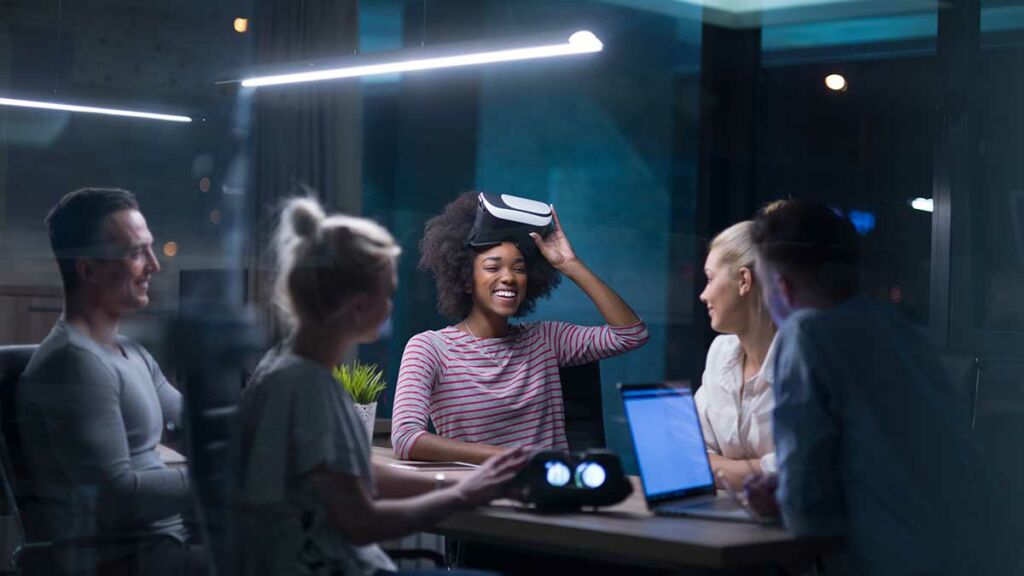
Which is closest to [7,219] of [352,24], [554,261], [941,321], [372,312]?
[352,24]

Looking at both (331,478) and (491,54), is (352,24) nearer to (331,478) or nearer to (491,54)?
(491,54)

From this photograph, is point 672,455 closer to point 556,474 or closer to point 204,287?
point 556,474

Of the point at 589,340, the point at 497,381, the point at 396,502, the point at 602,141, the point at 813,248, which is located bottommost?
the point at 396,502

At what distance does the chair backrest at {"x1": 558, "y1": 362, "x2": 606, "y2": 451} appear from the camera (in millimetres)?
3053

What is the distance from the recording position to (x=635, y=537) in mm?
1914

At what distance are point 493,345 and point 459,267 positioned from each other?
27cm

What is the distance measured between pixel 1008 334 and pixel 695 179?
156 cm

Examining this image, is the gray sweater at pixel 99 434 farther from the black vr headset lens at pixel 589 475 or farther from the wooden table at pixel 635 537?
the black vr headset lens at pixel 589 475

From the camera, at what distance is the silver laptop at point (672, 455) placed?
6.97ft

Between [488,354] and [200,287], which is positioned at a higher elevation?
[200,287]

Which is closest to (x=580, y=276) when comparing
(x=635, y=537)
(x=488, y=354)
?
(x=488, y=354)

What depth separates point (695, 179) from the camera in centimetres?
443

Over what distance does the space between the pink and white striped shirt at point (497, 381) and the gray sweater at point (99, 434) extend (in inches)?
26.7

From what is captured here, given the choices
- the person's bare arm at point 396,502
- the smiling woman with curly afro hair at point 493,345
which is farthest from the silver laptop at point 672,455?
the smiling woman with curly afro hair at point 493,345
